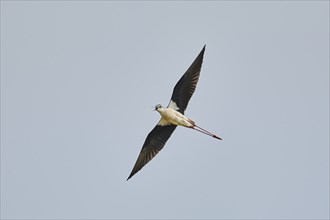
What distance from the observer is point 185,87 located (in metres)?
36.1

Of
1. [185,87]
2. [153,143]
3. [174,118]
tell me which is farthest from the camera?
[153,143]

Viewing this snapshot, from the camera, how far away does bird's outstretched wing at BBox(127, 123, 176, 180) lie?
→ 36469 millimetres

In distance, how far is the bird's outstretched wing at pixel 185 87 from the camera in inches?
1420

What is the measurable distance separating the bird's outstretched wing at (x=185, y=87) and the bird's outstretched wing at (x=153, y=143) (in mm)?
725

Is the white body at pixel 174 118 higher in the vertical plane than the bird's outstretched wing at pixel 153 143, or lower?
higher

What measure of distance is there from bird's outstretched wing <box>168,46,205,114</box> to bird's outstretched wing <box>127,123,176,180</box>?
725 mm

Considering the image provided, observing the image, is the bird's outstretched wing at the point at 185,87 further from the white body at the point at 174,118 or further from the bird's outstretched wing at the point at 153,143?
the bird's outstretched wing at the point at 153,143

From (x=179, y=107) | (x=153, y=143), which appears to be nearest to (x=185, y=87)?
(x=179, y=107)

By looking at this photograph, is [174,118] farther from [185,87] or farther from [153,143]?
[153,143]

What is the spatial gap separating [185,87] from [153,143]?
2.01m

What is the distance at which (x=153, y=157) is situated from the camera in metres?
36.5

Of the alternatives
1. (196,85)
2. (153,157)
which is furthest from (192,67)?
(153,157)

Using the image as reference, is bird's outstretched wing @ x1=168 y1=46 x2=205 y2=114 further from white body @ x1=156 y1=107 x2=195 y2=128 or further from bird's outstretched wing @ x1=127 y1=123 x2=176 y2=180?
bird's outstretched wing @ x1=127 y1=123 x2=176 y2=180

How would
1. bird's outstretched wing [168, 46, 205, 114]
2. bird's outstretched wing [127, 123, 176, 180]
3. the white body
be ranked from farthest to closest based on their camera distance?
bird's outstretched wing [127, 123, 176, 180] → bird's outstretched wing [168, 46, 205, 114] → the white body
